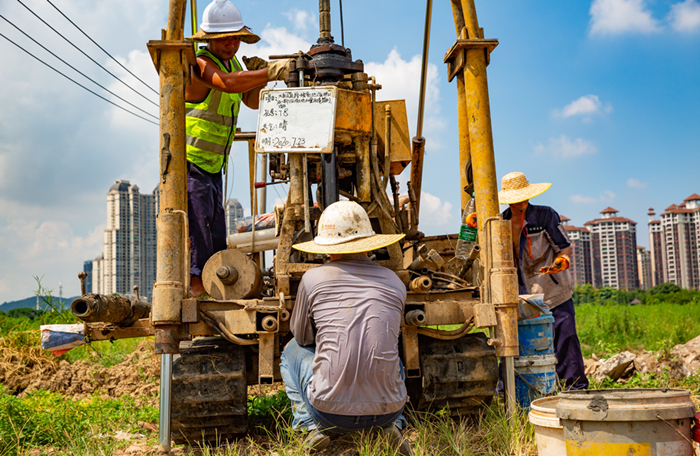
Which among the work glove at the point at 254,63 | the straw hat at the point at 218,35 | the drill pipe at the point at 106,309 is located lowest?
the drill pipe at the point at 106,309

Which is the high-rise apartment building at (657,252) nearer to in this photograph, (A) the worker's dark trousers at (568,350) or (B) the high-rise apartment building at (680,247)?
(B) the high-rise apartment building at (680,247)

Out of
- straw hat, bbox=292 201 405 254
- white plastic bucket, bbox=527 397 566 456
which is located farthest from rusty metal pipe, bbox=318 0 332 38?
white plastic bucket, bbox=527 397 566 456

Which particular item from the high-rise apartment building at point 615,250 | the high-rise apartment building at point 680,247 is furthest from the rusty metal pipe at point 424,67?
the high-rise apartment building at point 615,250

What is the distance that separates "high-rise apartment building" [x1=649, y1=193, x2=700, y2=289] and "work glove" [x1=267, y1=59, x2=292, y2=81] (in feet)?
195

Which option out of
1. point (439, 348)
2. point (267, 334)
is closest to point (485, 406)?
point (439, 348)

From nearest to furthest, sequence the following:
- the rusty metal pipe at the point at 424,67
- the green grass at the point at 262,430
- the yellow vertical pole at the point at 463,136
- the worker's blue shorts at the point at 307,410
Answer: the worker's blue shorts at the point at 307,410 < the green grass at the point at 262,430 < the yellow vertical pole at the point at 463,136 < the rusty metal pipe at the point at 424,67

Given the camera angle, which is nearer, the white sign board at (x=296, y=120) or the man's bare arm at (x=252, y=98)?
the white sign board at (x=296, y=120)

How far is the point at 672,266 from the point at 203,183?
208 ft

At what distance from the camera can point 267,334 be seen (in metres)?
3.95

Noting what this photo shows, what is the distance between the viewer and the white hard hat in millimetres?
5367

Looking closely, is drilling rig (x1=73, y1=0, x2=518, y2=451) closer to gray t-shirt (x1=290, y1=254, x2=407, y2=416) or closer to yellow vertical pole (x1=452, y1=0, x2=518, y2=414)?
yellow vertical pole (x1=452, y1=0, x2=518, y2=414)

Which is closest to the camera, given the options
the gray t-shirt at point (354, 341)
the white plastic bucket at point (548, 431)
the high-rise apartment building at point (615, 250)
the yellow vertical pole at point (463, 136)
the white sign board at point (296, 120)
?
the white plastic bucket at point (548, 431)

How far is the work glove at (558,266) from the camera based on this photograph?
5109mm

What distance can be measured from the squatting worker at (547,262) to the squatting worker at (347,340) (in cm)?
211
